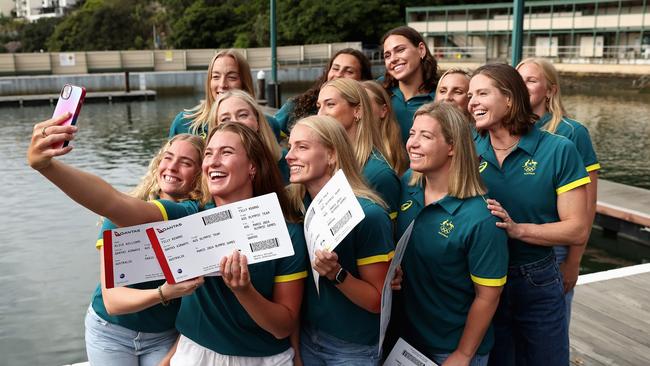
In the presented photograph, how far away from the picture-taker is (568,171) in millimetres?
2865

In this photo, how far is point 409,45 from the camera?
4.33 meters

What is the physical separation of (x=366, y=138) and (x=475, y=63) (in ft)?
139

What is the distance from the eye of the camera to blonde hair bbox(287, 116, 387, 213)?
2.57 meters

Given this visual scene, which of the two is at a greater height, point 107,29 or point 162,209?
point 107,29

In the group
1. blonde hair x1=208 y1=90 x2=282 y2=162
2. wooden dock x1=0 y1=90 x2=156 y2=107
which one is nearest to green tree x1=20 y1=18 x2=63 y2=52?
wooden dock x1=0 y1=90 x2=156 y2=107

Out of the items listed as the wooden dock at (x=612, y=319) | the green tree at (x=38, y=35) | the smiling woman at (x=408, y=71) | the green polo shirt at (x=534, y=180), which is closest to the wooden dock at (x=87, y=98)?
the smiling woman at (x=408, y=71)

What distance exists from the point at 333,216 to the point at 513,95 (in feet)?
4.03

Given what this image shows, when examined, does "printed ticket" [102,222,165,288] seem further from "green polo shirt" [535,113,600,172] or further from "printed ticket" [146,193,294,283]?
"green polo shirt" [535,113,600,172]

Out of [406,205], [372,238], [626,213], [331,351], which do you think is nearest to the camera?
[372,238]

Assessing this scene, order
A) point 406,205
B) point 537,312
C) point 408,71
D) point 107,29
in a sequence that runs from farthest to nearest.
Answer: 1. point 107,29
2. point 408,71
3. point 537,312
4. point 406,205

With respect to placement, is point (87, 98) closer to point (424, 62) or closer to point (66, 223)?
point (66, 223)

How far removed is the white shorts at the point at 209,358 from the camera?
2.40 m

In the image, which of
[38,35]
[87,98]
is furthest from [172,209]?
[38,35]

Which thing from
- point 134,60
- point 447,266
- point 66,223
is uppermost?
point 134,60
